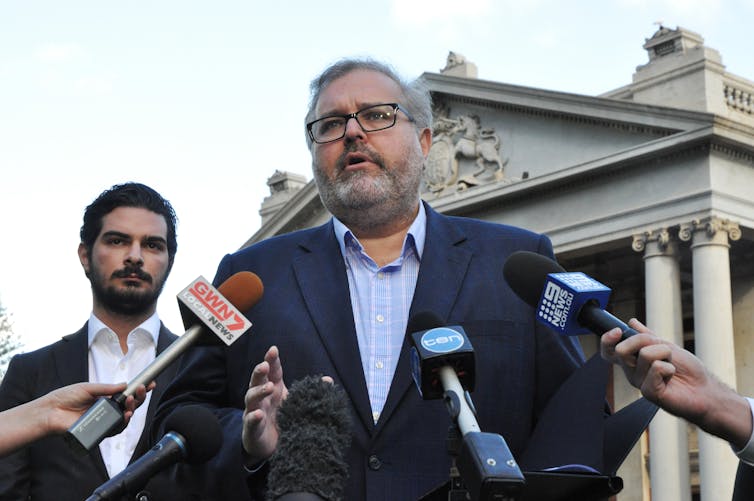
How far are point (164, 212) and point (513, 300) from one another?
5.85 feet

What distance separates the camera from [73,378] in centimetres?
440

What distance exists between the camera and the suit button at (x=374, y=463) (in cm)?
325

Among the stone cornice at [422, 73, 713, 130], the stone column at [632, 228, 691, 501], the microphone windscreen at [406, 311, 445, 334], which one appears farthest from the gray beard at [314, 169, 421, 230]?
the stone column at [632, 228, 691, 501]

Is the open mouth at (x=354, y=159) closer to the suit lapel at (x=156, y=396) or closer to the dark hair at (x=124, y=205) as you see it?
the suit lapel at (x=156, y=396)

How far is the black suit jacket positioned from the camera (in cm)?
407

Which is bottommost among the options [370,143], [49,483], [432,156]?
[49,483]

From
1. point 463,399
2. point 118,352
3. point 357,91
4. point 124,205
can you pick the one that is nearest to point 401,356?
point 357,91

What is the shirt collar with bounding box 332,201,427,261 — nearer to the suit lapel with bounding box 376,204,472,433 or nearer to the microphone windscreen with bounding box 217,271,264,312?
the suit lapel with bounding box 376,204,472,433

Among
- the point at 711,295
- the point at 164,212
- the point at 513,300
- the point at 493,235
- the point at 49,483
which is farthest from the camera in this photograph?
the point at 711,295

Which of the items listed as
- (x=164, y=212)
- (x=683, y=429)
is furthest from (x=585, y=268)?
(x=164, y=212)

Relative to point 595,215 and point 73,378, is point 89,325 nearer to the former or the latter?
point 73,378

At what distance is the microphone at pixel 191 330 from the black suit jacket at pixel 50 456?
96 cm

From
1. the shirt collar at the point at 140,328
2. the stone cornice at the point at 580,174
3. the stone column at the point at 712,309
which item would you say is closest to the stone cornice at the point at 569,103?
the stone cornice at the point at 580,174

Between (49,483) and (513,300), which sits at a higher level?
(513,300)
